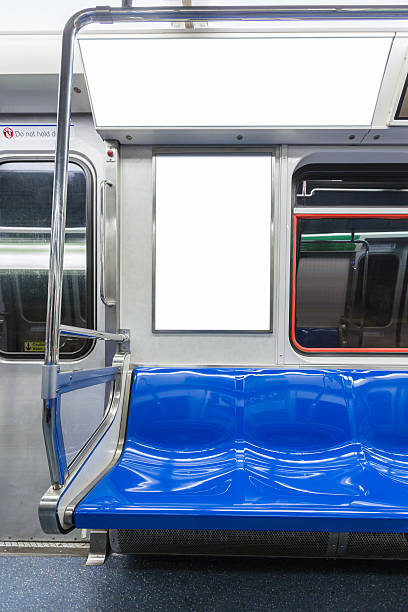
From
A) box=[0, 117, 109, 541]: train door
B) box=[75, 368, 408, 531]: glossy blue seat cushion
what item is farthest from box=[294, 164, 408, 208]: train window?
box=[0, 117, 109, 541]: train door

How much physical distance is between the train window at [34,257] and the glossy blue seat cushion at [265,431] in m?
0.66

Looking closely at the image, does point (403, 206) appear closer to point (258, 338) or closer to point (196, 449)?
point (258, 338)

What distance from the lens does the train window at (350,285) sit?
2391mm

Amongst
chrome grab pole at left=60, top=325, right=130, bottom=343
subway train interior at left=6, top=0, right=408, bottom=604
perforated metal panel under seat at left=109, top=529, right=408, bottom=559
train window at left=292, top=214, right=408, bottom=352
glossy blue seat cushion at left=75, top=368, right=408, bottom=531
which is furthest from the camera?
train window at left=292, top=214, right=408, bottom=352

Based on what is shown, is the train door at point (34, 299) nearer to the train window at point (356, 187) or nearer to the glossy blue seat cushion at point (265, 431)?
the glossy blue seat cushion at point (265, 431)

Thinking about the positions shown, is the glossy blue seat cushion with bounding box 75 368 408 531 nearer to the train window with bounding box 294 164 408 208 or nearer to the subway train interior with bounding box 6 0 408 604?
the subway train interior with bounding box 6 0 408 604

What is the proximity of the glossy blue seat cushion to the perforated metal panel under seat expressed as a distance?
446 millimetres

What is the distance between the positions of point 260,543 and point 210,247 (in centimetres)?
170

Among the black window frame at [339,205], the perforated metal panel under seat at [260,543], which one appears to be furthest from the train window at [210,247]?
the perforated metal panel under seat at [260,543]

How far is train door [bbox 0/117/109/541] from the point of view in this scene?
2.39 m

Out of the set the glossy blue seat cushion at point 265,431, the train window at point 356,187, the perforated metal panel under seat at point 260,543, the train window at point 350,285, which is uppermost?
the train window at point 356,187

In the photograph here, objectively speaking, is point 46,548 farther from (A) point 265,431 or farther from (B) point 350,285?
(B) point 350,285

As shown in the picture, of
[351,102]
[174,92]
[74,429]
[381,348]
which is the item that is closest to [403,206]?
[351,102]

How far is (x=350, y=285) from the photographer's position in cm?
244
